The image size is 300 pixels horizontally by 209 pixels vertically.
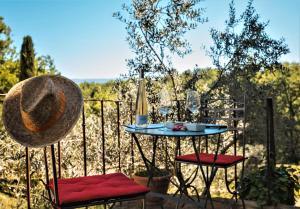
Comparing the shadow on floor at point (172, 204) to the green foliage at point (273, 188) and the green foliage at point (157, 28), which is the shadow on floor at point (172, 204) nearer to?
the green foliage at point (273, 188)

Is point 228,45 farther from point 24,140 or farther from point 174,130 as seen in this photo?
point 24,140

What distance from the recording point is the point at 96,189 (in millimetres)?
2055

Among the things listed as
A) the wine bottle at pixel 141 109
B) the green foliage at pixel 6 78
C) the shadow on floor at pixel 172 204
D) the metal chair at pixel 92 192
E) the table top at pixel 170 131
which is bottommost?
the shadow on floor at pixel 172 204

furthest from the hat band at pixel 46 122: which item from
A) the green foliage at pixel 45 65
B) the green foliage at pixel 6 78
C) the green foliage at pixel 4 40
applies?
the green foliage at pixel 4 40

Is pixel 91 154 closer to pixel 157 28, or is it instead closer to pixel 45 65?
pixel 157 28

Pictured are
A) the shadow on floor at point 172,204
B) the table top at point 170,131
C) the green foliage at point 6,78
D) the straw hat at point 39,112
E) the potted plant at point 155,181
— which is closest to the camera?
the straw hat at point 39,112

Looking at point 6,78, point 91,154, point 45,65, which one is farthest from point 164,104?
point 45,65

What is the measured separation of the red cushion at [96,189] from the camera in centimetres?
192

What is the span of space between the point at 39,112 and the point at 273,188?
2.67 m

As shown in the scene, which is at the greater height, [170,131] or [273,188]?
[170,131]

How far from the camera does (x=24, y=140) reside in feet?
5.44

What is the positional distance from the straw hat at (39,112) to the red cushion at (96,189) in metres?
0.40

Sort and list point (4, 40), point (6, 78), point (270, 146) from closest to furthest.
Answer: point (270, 146), point (6, 78), point (4, 40)

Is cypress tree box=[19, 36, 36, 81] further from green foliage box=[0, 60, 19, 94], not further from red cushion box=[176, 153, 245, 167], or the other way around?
red cushion box=[176, 153, 245, 167]
